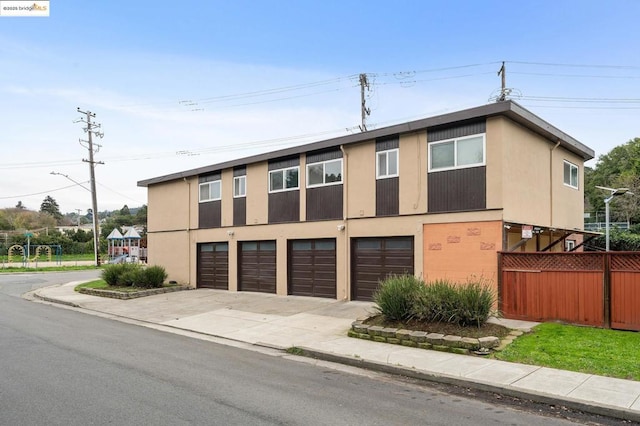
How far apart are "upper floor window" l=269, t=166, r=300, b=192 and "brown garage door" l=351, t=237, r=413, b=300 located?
12.3ft

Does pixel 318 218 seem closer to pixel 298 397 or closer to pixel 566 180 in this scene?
pixel 566 180

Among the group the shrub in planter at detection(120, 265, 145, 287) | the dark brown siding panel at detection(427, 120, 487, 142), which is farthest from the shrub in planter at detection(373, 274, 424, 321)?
the shrub in planter at detection(120, 265, 145, 287)

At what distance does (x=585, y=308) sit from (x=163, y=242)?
20209 mm

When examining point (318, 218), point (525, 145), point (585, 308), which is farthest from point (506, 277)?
point (318, 218)

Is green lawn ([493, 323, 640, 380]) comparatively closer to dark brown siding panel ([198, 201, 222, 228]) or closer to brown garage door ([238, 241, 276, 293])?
brown garage door ([238, 241, 276, 293])

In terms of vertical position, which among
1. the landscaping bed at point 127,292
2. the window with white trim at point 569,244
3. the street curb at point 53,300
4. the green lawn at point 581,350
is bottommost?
the street curb at point 53,300

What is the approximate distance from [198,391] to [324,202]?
11.6m

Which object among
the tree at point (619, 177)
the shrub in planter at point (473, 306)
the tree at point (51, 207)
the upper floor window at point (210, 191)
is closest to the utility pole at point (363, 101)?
the upper floor window at point (210, 191)

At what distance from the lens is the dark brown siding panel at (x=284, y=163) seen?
18828mm

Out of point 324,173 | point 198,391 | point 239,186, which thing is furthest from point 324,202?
point 198,391

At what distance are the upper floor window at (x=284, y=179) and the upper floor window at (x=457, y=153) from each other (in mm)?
5939

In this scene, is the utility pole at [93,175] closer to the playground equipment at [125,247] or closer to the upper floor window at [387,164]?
the playground equipment at [125,247]

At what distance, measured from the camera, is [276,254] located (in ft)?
63.7

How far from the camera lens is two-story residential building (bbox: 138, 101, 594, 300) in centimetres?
1367
